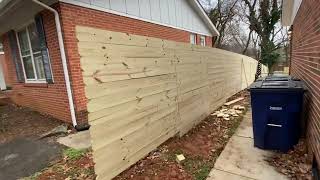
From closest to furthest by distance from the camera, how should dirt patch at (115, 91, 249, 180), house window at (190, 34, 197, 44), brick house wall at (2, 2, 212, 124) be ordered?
dirt patch at (115, 91, 249, 180)
brick house wall at (2, 2, 212, 124)
house window at (190, 34, 197, 44)

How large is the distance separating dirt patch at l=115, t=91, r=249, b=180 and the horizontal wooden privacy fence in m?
0.15

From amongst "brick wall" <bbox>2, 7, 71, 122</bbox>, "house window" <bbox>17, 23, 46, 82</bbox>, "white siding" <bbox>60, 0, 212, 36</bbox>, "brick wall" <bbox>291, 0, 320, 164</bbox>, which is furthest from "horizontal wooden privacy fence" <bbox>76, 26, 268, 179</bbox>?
"house window" <bbox>17, 23, 46, 82</bbox>

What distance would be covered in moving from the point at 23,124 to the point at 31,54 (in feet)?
7.40

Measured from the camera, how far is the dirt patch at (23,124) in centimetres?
575

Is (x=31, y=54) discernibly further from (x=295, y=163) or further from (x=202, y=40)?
(x=202, y=40)

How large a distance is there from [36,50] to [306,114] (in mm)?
7326

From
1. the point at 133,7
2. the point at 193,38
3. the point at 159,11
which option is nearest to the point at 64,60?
the point at 133,7

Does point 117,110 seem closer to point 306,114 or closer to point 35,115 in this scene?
point 306,114

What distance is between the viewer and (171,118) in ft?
14.7

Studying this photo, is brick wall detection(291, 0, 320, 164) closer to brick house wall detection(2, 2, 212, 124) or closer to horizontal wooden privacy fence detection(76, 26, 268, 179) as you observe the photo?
horizontal wooden privacy fence detection(76, 26, 268, 179)

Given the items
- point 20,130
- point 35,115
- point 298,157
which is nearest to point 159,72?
point 298,157

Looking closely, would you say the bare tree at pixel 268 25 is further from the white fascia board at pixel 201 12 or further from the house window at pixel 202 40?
the house window at pixel 202 40

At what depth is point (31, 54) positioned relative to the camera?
7.04 m

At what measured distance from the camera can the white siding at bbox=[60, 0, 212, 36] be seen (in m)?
6.39
